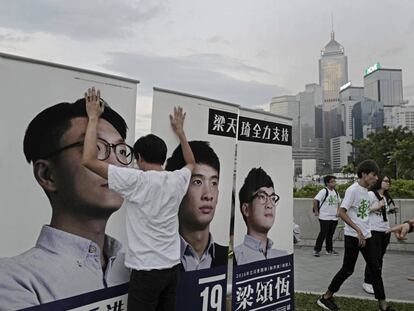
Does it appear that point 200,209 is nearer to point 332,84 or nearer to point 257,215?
point 257,215

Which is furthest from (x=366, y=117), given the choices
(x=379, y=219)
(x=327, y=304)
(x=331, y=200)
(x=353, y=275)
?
(x=327, y=304)

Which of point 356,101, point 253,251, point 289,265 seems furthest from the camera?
point 356,101

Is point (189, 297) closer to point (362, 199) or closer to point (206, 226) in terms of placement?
point (206, 226)

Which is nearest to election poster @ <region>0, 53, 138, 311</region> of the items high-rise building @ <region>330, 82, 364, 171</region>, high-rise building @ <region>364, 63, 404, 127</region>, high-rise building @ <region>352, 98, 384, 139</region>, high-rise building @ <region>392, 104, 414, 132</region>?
high-rise building @ <region>330, 82, 364, 171</region>

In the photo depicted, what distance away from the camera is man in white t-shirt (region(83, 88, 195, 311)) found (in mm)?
2539

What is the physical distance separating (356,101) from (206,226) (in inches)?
1934

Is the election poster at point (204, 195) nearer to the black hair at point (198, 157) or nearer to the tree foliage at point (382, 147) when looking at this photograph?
the black hair at point (198, 157)

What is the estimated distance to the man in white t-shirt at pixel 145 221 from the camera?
2.54m

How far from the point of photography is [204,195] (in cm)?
332

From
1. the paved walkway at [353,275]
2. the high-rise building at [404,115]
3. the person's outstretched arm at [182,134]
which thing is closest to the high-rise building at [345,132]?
the high-rise building at [404,115]

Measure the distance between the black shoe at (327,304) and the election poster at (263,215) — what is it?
2.38 feet

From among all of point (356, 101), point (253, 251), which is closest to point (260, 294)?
point (253, 251)

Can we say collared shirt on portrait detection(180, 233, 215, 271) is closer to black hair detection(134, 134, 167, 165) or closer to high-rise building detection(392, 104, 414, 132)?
black hair detection(134, 134, 167, 165)

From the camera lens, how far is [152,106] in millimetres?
2988
